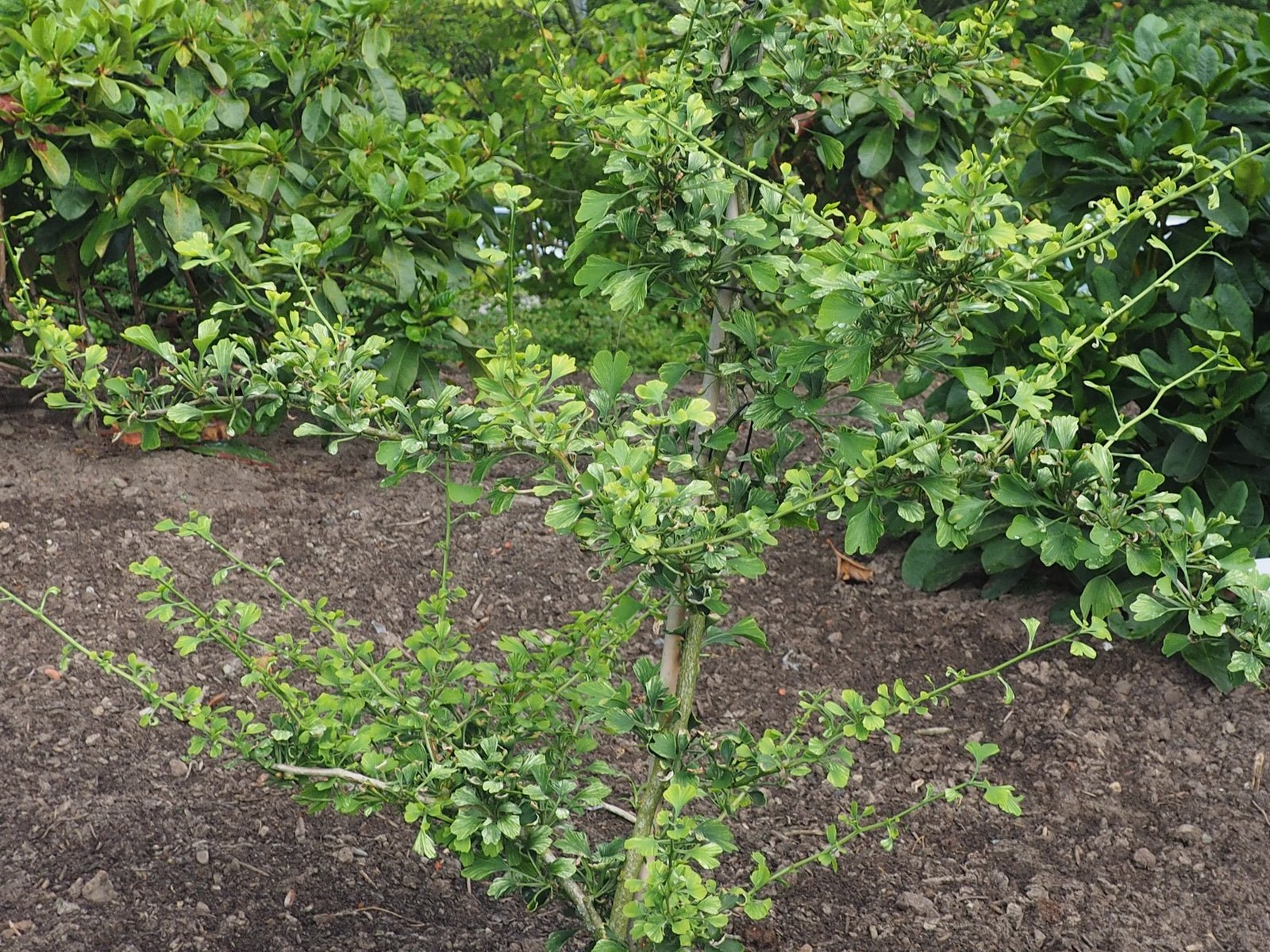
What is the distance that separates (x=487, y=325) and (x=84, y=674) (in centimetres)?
313

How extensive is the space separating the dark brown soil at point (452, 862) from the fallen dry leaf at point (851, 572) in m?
0.05

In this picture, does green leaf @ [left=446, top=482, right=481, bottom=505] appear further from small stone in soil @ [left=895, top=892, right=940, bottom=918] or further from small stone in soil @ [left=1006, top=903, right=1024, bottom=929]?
small stone in soil @ [left=1006, top=903, right=1024, bottom=929]

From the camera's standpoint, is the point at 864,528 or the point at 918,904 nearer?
the point at 864,528

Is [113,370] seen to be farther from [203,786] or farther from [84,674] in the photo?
[203,786]

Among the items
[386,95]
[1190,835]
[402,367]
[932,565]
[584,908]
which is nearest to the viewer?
[584,908]

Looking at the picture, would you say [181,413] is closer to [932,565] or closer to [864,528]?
[864,528]

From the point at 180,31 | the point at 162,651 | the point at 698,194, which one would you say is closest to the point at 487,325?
the point at 180,31

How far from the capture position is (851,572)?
148 inches

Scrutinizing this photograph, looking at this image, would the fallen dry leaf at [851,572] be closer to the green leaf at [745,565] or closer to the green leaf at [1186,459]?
the green leaf at [1186,459]

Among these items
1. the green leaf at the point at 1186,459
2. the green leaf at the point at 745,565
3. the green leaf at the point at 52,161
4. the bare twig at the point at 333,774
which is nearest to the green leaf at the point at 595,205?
the green leaf at the point at 745,565

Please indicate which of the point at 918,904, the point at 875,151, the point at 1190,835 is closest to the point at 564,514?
the point at 918,904

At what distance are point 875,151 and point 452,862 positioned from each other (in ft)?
8.87

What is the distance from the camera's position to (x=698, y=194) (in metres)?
1.57

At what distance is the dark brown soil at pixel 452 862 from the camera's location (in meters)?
2.36
